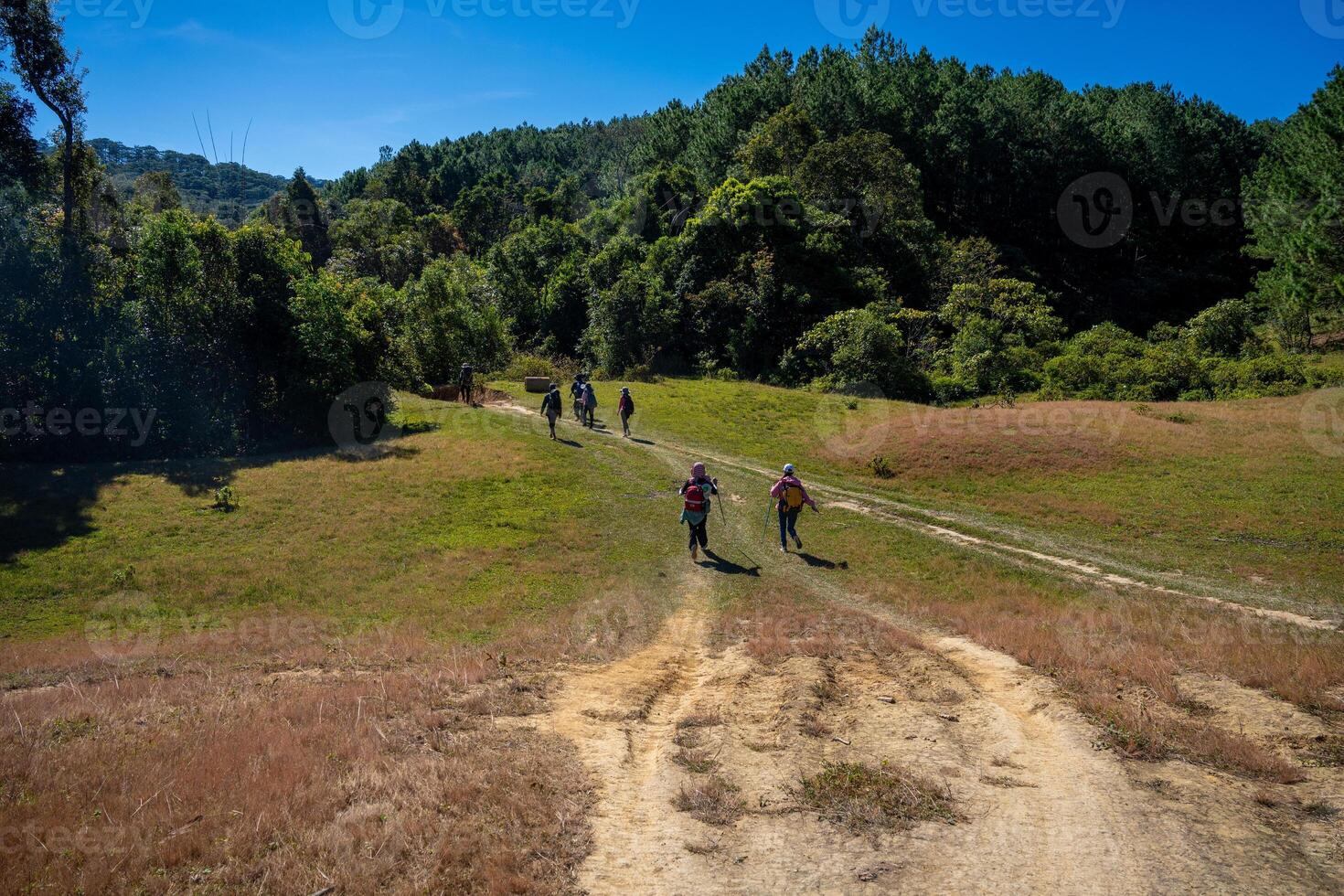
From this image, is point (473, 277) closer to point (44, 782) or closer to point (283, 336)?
point (283, 336)

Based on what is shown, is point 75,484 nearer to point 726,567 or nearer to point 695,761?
point 726,567

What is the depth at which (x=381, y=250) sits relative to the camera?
93.3 m

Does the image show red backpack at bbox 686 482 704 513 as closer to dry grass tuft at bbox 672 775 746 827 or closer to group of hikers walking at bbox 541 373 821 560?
group of hikers walking at bbox 541 373 821 560

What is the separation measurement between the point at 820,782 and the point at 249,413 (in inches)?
1480

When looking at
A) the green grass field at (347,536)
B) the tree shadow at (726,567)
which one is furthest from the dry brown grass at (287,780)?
the tree shadow at (726,567)

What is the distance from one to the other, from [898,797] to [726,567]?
11.8 meters

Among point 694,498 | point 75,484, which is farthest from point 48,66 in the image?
point 694,498

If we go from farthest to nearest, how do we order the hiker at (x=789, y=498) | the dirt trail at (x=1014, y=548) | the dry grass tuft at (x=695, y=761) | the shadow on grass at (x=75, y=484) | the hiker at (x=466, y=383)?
the hiker at (x=466, y=383) < the shadow on grass at (x=75, y=484) < the hiker at (x=789, y=498) < the dirt trail at (x=1014, y=548) < the dry grass tuft at (x=695, y=761)

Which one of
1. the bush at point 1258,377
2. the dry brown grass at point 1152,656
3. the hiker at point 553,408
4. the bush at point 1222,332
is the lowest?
the dry brown grass at point 1152,656

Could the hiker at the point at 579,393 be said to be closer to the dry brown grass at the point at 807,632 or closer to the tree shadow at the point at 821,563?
the tree shadow at the point at 821,563

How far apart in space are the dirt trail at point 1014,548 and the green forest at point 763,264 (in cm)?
2432

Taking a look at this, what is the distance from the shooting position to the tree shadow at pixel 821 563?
20.5 metres

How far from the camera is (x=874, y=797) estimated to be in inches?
359

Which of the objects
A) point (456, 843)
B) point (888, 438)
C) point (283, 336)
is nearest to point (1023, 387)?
point (888, 438)
